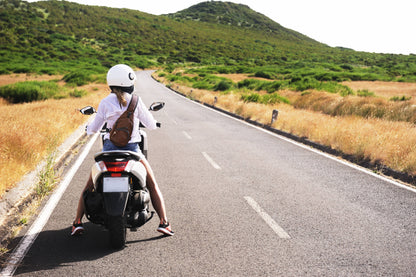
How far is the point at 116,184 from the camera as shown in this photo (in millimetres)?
3732

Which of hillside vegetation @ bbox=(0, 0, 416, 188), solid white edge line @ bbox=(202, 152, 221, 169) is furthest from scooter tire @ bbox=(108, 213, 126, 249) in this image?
solid white edge line @ bbox=(202, 152, 221, 169)

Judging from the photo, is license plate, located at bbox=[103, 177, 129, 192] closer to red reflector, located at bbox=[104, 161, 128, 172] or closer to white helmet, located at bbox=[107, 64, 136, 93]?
red reflector, located at bbox=[104, 161, 128, 172]

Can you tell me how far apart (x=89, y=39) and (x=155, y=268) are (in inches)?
4466

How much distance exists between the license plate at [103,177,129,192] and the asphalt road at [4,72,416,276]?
82 centimetres

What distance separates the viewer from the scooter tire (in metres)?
3.83

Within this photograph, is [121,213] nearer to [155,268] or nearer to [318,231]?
[155,268]

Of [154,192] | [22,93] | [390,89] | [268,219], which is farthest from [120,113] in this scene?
[390,89]

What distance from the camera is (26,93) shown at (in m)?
23.7

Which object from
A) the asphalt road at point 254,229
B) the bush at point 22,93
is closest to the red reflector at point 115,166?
the asphalt road at point 254,229

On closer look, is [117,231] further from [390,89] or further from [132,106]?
[390,89]

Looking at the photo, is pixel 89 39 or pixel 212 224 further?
pixel 89 39

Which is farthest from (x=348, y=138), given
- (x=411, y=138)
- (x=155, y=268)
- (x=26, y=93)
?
(x=26, y=93)

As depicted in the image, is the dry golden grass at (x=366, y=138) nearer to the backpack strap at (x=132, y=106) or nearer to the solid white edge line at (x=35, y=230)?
the backpack strap at (x=132, y=106)

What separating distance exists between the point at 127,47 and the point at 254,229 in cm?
11087
